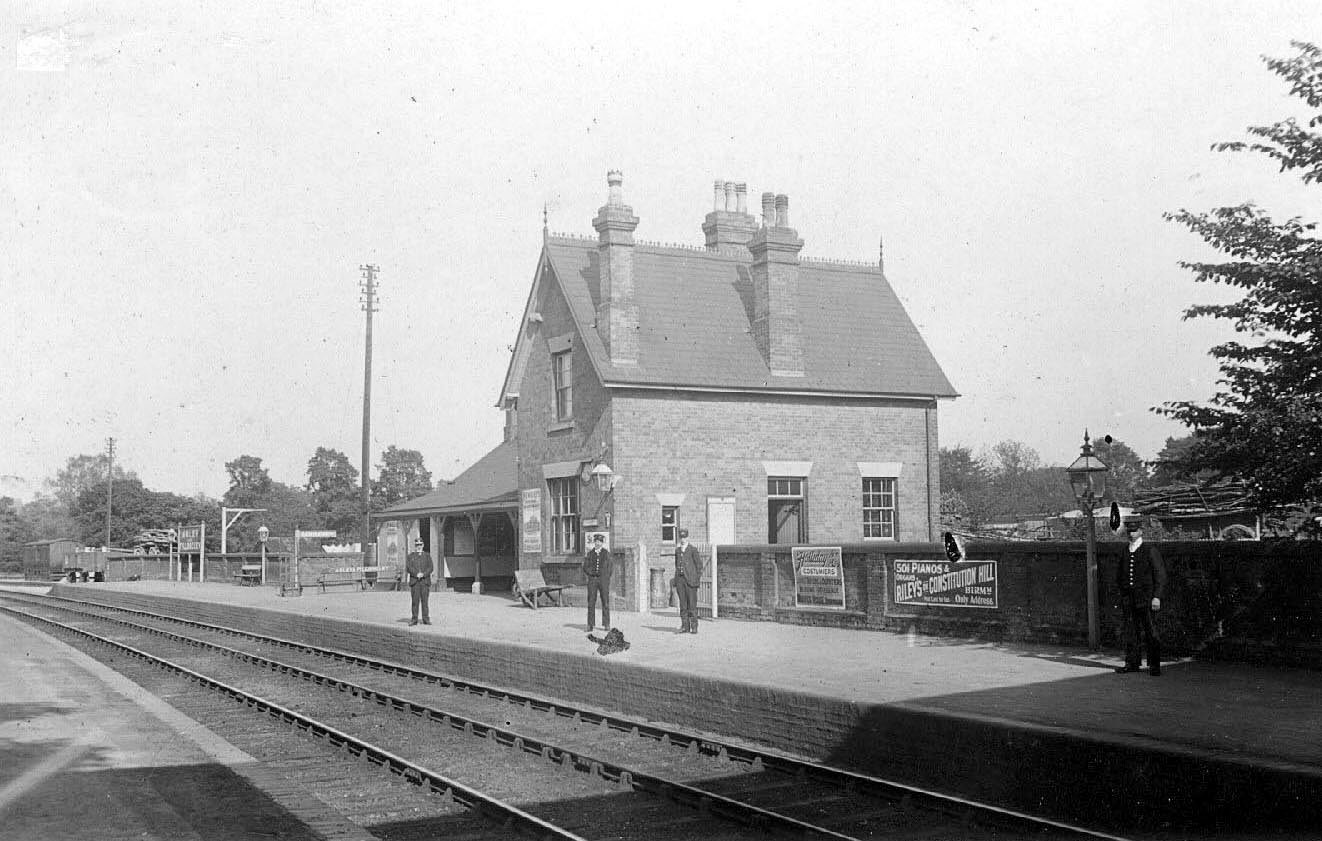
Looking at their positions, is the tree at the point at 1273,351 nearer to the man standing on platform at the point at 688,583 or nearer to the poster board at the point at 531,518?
the man standing on platform at the point at 688,583

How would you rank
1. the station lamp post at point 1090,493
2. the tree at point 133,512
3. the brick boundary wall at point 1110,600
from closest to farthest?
1. the brick boundary wall at point 1110,600
2. the station lamp post at point 1090,493
3. the tree at point 133,512

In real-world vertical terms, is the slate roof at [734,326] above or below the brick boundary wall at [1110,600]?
above

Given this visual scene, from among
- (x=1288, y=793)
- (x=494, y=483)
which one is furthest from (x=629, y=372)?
(x=1288, y=793)

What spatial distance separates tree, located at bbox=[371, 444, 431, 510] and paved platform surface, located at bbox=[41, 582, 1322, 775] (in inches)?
3147

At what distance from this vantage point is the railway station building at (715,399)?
25.5 metres

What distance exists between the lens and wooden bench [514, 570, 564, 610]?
1022 inches

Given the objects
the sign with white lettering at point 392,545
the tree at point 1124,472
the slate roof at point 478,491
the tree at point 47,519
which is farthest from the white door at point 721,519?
the tree at point 47,519

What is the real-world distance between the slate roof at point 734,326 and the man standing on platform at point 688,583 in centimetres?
654

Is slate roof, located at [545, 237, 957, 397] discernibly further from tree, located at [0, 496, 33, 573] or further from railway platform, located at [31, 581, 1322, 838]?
tree, located at [0, 496, 33, 573]

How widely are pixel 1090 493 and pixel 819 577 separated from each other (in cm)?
561

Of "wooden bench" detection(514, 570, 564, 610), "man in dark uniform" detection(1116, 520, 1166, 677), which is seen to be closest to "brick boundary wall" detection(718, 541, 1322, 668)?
"man in dark uniform" detection(1116, 520, 1166, 677)

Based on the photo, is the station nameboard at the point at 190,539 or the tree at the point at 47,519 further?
the tree at the point at 47,519

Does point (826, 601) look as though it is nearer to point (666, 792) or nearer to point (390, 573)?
point (666, 792)

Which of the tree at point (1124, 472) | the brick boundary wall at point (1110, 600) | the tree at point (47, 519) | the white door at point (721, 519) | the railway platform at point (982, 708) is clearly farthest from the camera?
the tree at point (47, 519)
